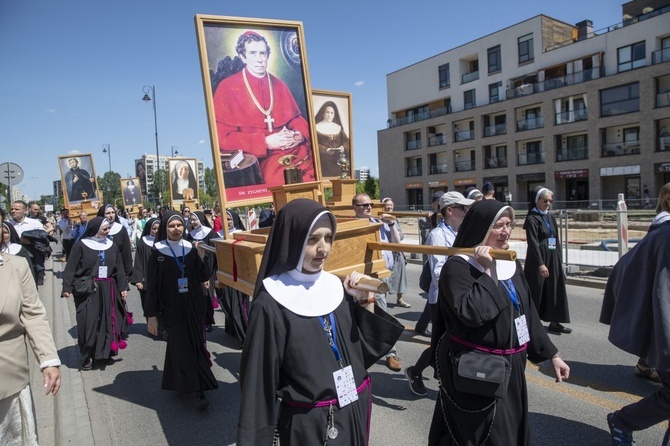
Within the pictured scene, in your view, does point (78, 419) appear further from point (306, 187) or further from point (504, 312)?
point (504, 312)

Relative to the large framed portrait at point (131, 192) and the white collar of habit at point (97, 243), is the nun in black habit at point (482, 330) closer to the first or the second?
the white collar of habit at point (97, 243)

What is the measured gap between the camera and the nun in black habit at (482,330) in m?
2.77

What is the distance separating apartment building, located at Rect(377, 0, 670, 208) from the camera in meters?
34.2

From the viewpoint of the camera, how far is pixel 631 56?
116 ft

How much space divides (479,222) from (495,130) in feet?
148

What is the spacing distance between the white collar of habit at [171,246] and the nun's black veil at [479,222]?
3.55m

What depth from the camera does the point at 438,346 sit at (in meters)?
3.21

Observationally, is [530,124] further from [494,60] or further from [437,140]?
[437,140]

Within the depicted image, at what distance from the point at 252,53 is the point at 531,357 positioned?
3.21m

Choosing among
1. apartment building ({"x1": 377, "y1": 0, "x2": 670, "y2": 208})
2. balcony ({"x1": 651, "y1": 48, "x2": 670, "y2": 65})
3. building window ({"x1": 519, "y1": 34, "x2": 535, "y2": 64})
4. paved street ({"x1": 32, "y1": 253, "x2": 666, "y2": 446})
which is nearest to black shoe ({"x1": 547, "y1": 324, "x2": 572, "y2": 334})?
paved street ({"x1": 32, "y1": 253, "x2": 666, "y2": 446})

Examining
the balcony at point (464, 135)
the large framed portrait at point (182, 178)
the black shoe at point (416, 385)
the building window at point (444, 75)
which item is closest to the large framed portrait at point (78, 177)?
the large framed portrait at point (182, 178)

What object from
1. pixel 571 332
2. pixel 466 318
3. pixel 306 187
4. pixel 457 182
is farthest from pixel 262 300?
pixel 457 182

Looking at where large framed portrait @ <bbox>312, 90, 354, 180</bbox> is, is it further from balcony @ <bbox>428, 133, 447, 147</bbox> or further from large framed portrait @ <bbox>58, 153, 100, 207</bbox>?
balcony @ <bbox>428, 133, 447, 147</bbox>

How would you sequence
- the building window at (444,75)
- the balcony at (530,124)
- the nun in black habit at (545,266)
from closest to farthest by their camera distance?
the nun in black habit at (545,266) < the balcony at (530,124) < the building window at (444,75)
